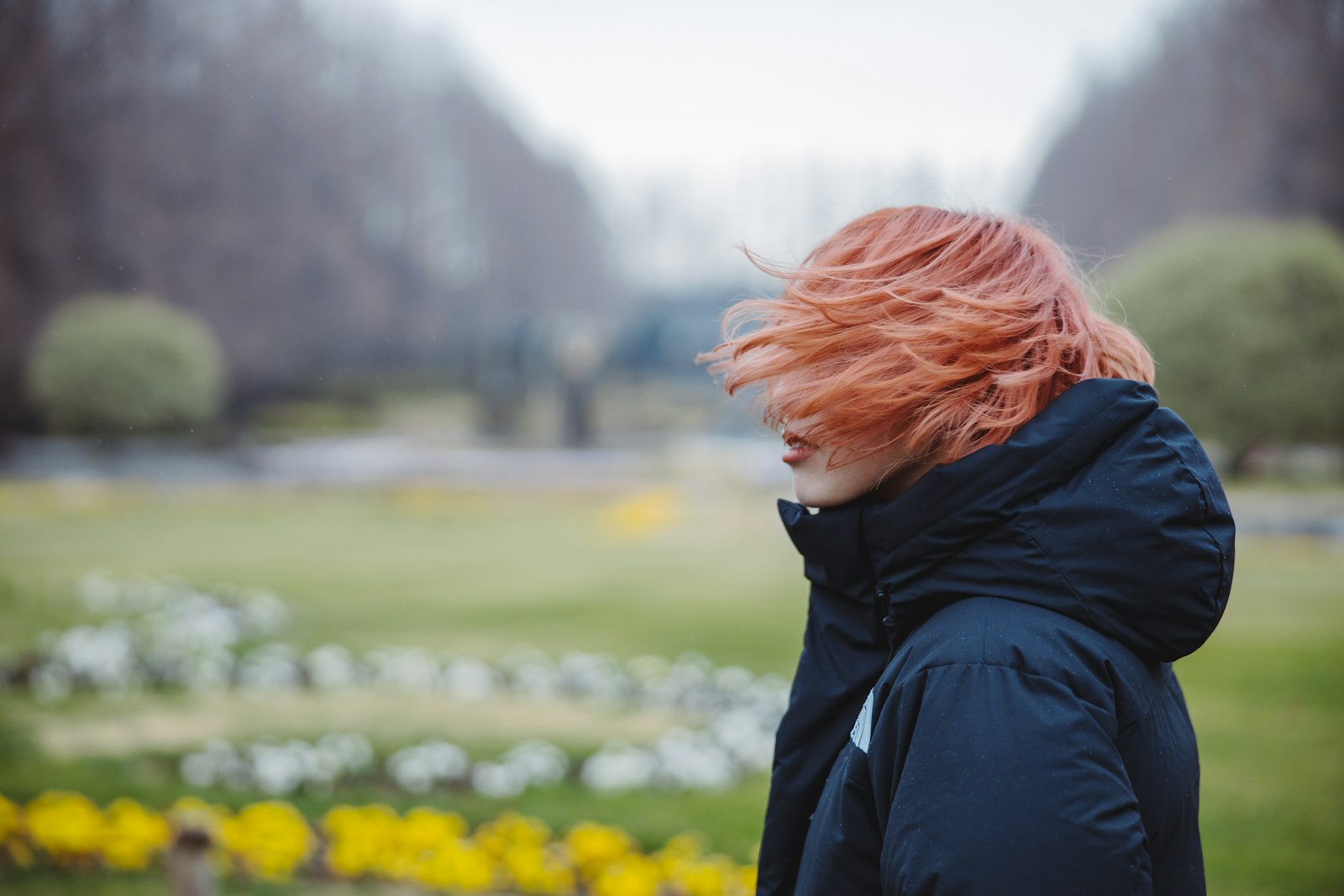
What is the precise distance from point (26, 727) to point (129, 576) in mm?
4739

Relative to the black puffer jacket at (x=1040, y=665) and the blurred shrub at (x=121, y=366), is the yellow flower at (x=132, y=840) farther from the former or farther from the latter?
the blurred shrub at (x=121, y=366)

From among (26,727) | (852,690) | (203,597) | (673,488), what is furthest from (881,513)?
(673,488)

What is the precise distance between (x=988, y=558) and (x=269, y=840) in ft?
9.98

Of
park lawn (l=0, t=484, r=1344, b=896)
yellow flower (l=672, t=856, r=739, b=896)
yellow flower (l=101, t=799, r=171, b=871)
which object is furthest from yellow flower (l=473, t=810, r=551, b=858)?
yellow flower (l=101, t=799, r=171, b=871)

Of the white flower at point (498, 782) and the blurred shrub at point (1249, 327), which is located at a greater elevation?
the blurred shrub at point (1249, 327)

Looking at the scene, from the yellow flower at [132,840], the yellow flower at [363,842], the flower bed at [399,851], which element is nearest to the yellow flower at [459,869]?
the flower bed at [399,851]

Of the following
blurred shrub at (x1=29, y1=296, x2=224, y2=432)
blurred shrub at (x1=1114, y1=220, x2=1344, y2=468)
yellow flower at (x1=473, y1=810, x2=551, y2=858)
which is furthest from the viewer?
blurred shrub at (x1=29, y1=296, x2=224, y2=432)

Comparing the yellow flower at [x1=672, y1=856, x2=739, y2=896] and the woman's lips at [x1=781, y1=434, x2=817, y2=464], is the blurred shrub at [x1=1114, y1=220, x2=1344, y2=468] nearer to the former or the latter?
the yellow flower at [x1=672, y1=856, x2=739, y2=896]

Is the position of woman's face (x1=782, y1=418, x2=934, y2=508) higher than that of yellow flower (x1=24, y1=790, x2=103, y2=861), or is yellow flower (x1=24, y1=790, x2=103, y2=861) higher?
woman's face (x1=782, y1=418, x2=934, y2=508)

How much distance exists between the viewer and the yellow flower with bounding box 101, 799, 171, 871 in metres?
3.15

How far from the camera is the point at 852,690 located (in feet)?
3.28

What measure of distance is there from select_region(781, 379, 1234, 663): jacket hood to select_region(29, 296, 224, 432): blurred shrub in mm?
12565

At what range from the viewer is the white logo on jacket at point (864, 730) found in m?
0.86

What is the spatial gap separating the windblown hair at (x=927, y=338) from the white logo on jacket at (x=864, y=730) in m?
0.23
